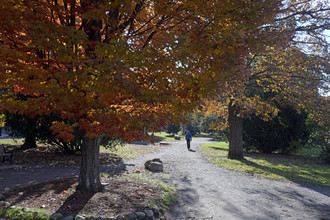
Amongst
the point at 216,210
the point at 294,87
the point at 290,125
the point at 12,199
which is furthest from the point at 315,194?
the point at 290,125

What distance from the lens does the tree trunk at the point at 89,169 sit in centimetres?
604

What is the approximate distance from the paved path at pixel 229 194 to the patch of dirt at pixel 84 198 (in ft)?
2.70

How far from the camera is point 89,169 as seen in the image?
612 centimetres

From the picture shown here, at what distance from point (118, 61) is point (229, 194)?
519 cm

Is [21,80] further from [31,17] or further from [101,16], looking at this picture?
[101,16]

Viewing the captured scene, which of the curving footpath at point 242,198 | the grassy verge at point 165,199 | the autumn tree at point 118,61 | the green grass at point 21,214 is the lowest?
the curving footpath at point 242,198

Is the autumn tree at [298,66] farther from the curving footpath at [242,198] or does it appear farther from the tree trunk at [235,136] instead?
the curving footpath at [242,198]

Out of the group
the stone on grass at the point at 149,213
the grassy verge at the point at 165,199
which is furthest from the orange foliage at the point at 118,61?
the grassy verge at the point at 165,199

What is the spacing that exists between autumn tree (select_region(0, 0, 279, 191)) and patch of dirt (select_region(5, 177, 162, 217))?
1557 millimetres

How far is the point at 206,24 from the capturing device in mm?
4953

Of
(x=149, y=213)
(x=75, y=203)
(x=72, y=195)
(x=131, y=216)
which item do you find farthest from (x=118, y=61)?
(x=72, y=195)

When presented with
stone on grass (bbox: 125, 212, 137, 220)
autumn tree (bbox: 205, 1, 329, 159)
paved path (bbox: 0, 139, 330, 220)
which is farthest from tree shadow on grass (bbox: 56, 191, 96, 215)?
autumn tree (bbox: 205, 1, 329, 159)

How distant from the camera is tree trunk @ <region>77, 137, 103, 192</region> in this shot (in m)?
6.04

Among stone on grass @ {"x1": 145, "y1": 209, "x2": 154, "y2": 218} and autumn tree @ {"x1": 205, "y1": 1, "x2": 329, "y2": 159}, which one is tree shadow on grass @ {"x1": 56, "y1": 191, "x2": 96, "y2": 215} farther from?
autumn tree @ {"x1": 205, "y1": 1, "x2": 329, "y2": 159}
